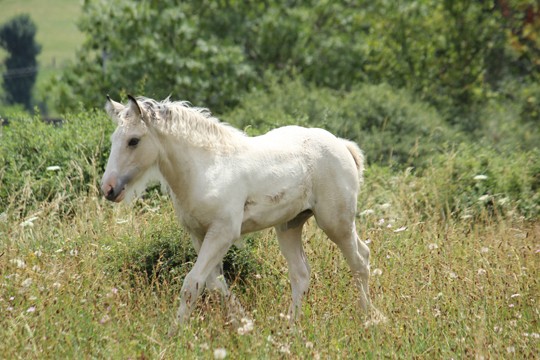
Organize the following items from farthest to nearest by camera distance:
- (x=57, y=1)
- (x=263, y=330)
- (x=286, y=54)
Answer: (x=57, y=1), (x=286, y=54), (x=263, y=330)

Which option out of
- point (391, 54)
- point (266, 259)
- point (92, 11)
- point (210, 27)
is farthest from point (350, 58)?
point (266, 259)

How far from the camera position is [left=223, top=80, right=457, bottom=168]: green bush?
45.2 ft

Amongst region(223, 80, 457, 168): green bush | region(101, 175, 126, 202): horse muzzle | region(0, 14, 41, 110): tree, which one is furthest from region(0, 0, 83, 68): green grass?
region(101, 175, 126, 202): horse muzzle

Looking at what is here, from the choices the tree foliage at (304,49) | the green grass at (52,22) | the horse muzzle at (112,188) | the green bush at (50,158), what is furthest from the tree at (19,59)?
the horse muzzle at (112,188)

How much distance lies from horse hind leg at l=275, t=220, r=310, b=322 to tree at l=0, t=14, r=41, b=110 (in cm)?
2479

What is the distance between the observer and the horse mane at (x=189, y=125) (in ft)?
21.3

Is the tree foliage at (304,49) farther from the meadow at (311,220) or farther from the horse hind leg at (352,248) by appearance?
the horse hind leg at (352,248)

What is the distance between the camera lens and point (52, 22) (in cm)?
4609

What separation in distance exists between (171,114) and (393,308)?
2.13 metres

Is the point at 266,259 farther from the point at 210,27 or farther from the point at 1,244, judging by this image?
the point at 210,27

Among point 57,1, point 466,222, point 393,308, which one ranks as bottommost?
point 57,1

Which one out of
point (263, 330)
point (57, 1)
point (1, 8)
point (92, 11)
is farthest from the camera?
point (57, 1)

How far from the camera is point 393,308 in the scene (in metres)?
6.67

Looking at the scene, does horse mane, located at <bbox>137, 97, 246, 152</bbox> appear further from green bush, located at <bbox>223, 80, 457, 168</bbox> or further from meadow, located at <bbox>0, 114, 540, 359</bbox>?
green bush, located at <bbox>223, 80, 457, 168</bbox>
